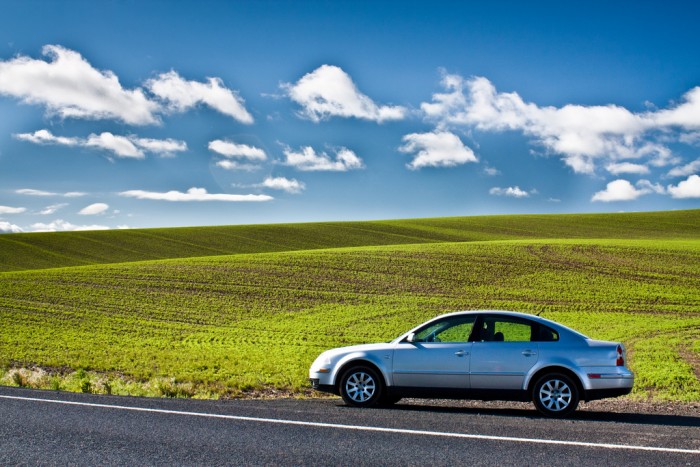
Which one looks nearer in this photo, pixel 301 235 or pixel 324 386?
pixel 324 386

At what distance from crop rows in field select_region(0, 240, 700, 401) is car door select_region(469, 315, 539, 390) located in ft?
13.9

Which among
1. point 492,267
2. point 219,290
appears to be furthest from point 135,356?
point 492,267

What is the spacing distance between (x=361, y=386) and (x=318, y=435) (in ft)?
8.73

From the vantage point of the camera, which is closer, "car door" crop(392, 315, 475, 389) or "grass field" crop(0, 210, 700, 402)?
"car door" crop(392, 315, 475, 389)

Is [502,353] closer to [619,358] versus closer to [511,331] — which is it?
[511,331]

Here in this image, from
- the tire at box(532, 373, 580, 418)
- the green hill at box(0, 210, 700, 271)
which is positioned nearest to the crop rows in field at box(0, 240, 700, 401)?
the tire at box(532, 373, 580, 418)

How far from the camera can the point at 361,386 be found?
1048 cm

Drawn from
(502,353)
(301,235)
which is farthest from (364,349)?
(301,235)

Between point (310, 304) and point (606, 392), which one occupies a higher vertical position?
point (606, 392)

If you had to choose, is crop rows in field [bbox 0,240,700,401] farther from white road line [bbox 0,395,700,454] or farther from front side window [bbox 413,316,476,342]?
front side window [bbox 413,316,476,342]

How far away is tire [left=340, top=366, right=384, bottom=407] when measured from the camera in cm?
1038

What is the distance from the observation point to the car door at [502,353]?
392 inches

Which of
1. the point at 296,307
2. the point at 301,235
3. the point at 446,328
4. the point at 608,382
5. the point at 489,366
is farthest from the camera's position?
the point at 301,235

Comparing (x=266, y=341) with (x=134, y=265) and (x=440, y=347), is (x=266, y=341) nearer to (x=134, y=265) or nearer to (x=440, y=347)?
(x=440, y=347)
